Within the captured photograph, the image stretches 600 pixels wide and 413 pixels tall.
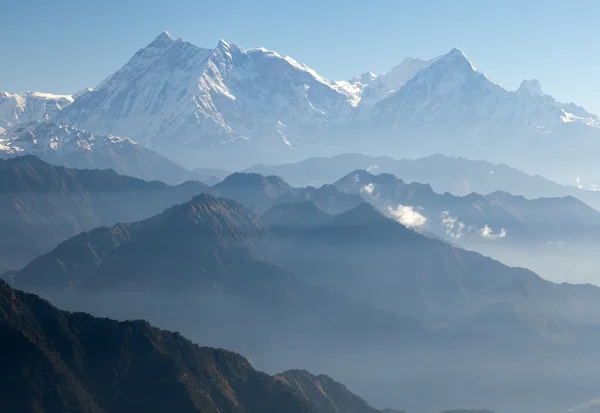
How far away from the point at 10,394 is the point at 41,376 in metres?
6.78

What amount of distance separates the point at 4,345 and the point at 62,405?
611 inches

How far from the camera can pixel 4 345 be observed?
19962 cm

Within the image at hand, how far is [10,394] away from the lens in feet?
638

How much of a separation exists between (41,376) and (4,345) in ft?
29.1

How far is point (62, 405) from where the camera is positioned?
197 meters

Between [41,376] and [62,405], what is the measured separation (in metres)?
6.84

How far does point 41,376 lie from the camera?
652 feet

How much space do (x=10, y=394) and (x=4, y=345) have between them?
9879mm
